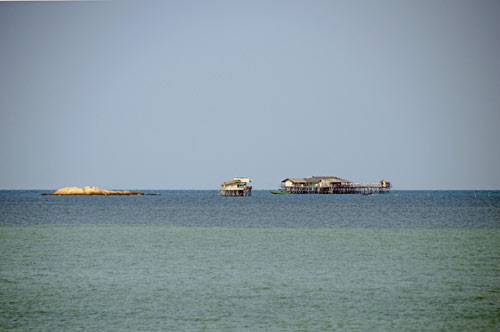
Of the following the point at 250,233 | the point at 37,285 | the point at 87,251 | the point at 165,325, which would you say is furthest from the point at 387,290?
the point at 250,233

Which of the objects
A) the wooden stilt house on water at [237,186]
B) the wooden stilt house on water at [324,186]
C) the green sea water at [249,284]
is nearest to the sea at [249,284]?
the green sea water at [249,284]

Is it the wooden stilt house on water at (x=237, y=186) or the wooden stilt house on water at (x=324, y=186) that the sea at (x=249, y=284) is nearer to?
the wooden stilt house on water at (x=237, y=186)

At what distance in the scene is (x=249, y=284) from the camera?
23078 mm

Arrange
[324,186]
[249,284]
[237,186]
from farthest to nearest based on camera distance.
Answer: [324,186] < [237,186] < [249,284]

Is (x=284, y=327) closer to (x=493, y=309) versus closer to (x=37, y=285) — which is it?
(x=493, y=309)

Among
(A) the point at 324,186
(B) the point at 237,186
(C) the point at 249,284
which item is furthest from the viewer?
(A) the point at 324,186

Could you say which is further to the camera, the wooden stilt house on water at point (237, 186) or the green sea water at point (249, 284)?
the wooden stilt house on water at point (237, 186)

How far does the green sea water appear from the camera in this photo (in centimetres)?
1770

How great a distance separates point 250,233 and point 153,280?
22095 millimetres

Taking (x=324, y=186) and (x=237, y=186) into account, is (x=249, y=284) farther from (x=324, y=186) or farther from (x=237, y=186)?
(x=324, y=186)

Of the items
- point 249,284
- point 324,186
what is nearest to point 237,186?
point 324,186

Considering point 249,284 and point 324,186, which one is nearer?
point 249,284

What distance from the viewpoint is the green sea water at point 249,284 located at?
17703 millimetres

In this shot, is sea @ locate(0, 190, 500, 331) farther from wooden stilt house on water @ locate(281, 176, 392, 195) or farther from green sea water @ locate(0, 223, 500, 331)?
wooden stilt house on water @ locate(281, 176, 392, 195)
